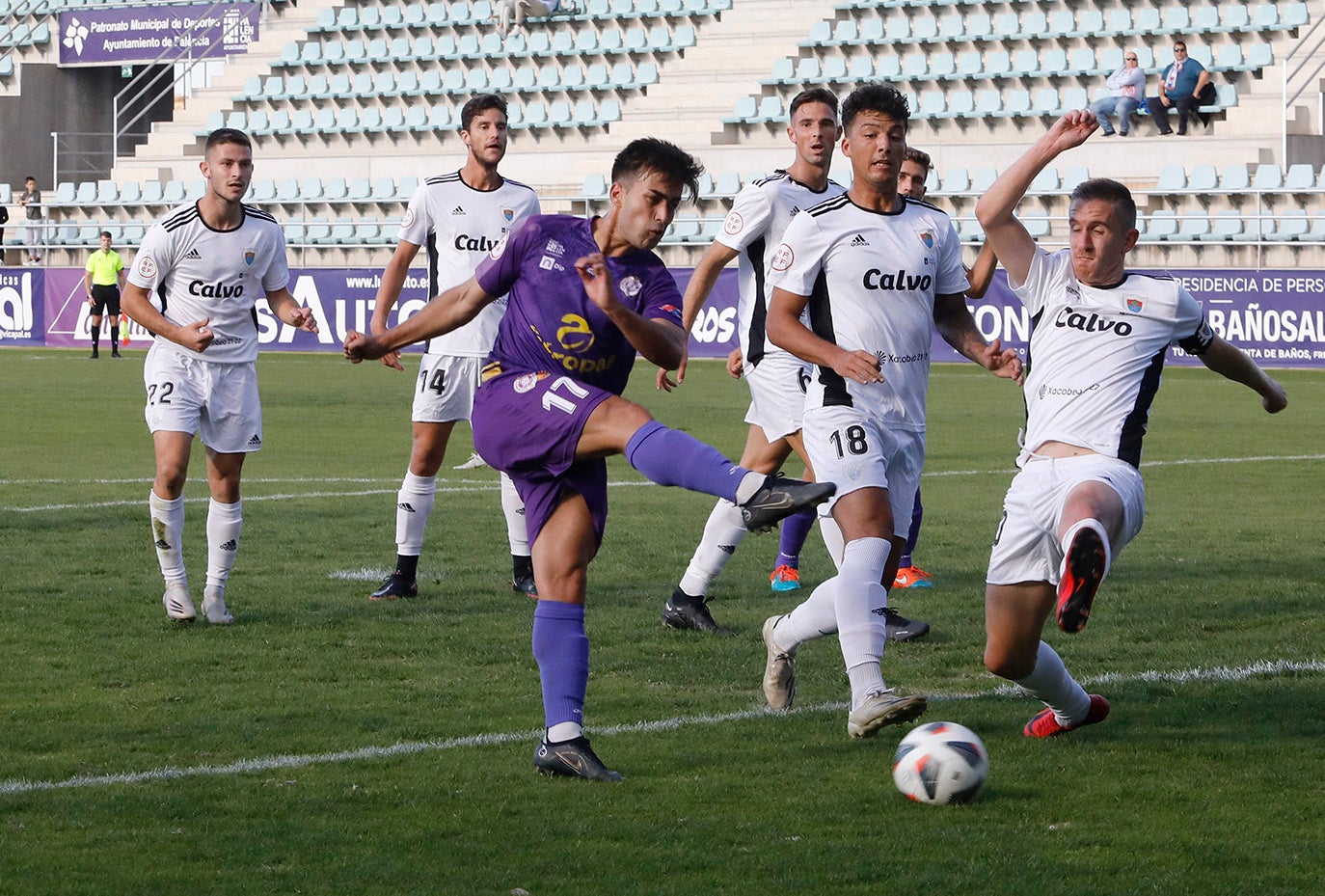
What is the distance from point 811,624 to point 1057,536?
913 mm

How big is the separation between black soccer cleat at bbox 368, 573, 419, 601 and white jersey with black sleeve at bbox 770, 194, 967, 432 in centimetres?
307

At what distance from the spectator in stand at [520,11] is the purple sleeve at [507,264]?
30536mm

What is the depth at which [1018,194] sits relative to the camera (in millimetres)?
5684

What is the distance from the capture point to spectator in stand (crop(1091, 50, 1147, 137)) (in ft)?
88.7

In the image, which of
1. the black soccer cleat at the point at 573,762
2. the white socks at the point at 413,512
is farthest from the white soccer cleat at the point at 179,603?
the black soccer cleat at the point at 573,762

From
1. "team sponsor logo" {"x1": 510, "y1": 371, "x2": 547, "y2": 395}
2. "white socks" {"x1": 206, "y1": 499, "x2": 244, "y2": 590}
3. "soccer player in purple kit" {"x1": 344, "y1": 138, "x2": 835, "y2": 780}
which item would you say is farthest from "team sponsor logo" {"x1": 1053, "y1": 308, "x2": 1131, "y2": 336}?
"white socks" {"x1": 206, "y1": 499, "x2": 244, "y2": 590}

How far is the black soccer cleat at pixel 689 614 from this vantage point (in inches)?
304

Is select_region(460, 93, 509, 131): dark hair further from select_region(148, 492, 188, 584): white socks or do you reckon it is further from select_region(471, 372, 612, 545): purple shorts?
select_region(471, 372, 612, 545): purple shorts

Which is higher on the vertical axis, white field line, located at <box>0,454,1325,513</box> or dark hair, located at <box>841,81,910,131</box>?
dark hair, located at <box>841,81,910,131</box>

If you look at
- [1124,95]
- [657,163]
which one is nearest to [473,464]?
[657,163]

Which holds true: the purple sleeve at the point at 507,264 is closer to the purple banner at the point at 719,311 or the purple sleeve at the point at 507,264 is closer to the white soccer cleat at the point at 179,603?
the white soccer cleat at the point at 179,603

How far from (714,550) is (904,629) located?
886mm

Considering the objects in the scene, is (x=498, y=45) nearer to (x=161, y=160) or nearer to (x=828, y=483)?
(x=161, y=160)

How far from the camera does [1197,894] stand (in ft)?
13.4
